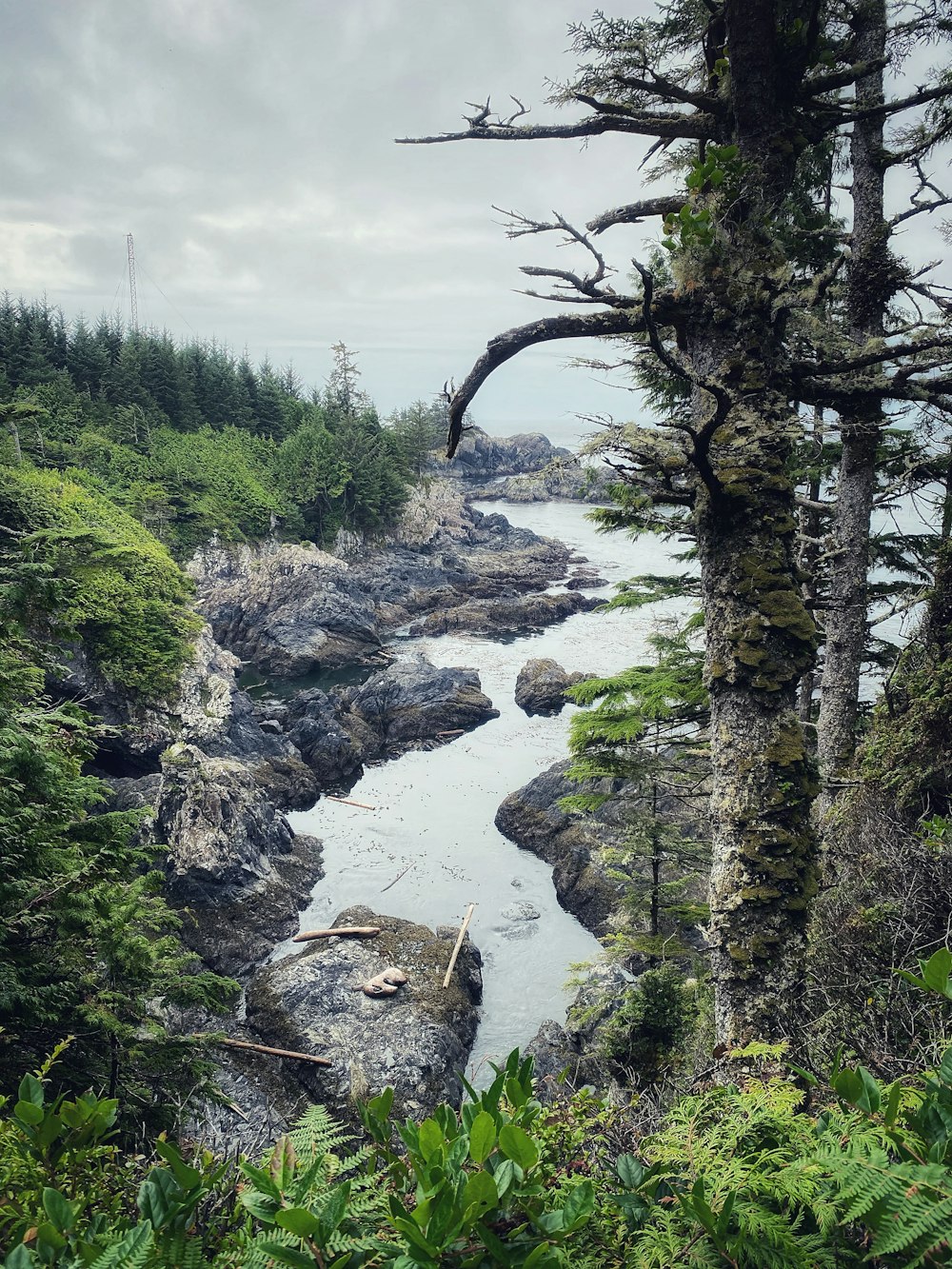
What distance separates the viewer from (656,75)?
160 inches

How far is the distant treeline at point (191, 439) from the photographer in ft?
106

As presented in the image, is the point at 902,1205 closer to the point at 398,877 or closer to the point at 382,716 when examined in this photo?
the point at 398,877

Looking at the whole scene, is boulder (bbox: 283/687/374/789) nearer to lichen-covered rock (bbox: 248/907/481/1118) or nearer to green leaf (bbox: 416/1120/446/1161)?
lichen-covered rock (bbox: 248/907/481/1118)

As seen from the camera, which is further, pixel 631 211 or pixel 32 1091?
pixel 631 211

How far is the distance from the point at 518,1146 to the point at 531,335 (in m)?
3.89

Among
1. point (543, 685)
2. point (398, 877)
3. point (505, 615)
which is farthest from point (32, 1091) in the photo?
point (505, 615)

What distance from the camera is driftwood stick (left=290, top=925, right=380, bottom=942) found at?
1208cm

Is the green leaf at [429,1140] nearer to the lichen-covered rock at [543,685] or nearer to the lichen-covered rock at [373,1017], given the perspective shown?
the lichen-covered rock at [373,1017]

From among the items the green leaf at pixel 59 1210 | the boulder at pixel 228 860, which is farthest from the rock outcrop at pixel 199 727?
the green leaf at pixel 59 1210

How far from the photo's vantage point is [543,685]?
24812 millimetres

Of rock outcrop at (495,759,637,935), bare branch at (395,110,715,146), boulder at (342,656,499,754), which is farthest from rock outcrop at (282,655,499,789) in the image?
bare branch at (395,110,715,146)

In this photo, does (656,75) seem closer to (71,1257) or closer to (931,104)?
(931,104)

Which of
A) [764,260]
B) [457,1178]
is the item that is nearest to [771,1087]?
[457,1178]

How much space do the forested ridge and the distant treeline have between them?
90.3 feet
